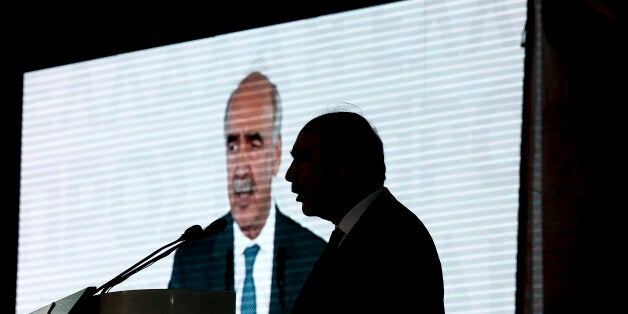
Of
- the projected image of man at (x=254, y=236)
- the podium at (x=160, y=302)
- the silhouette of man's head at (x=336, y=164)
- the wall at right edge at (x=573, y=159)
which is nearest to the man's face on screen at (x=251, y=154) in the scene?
the projected image of man at (x=254, y=236)

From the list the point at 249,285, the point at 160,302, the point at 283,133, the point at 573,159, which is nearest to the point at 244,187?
the point at 283,133

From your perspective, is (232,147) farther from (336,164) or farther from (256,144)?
(336,164)

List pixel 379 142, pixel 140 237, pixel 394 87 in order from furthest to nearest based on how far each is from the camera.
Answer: pixel 140 237 → pixel 394 87 → pixel 379 142

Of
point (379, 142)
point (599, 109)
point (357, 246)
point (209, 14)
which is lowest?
point (357, 246)

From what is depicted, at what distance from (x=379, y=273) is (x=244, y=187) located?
84.1 inches

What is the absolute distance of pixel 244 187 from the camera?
4.46 meters

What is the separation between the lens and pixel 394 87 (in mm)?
4230

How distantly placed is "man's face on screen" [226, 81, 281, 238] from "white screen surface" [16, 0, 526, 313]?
0.05m

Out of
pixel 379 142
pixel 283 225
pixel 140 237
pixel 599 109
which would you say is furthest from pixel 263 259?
pixel 379 142

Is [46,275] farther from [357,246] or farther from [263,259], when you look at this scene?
[357,246]

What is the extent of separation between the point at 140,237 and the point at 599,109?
1820 millimetres

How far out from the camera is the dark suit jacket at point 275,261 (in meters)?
4.28

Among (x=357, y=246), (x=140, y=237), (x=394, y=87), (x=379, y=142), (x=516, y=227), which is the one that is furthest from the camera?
(x=140, y=237)

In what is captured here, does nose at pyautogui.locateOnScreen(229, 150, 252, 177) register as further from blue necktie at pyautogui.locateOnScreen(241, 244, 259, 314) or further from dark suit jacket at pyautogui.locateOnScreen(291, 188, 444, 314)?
dark suit jacket at pyautogui.locateOnScreen(291, 188, 444, 314)
